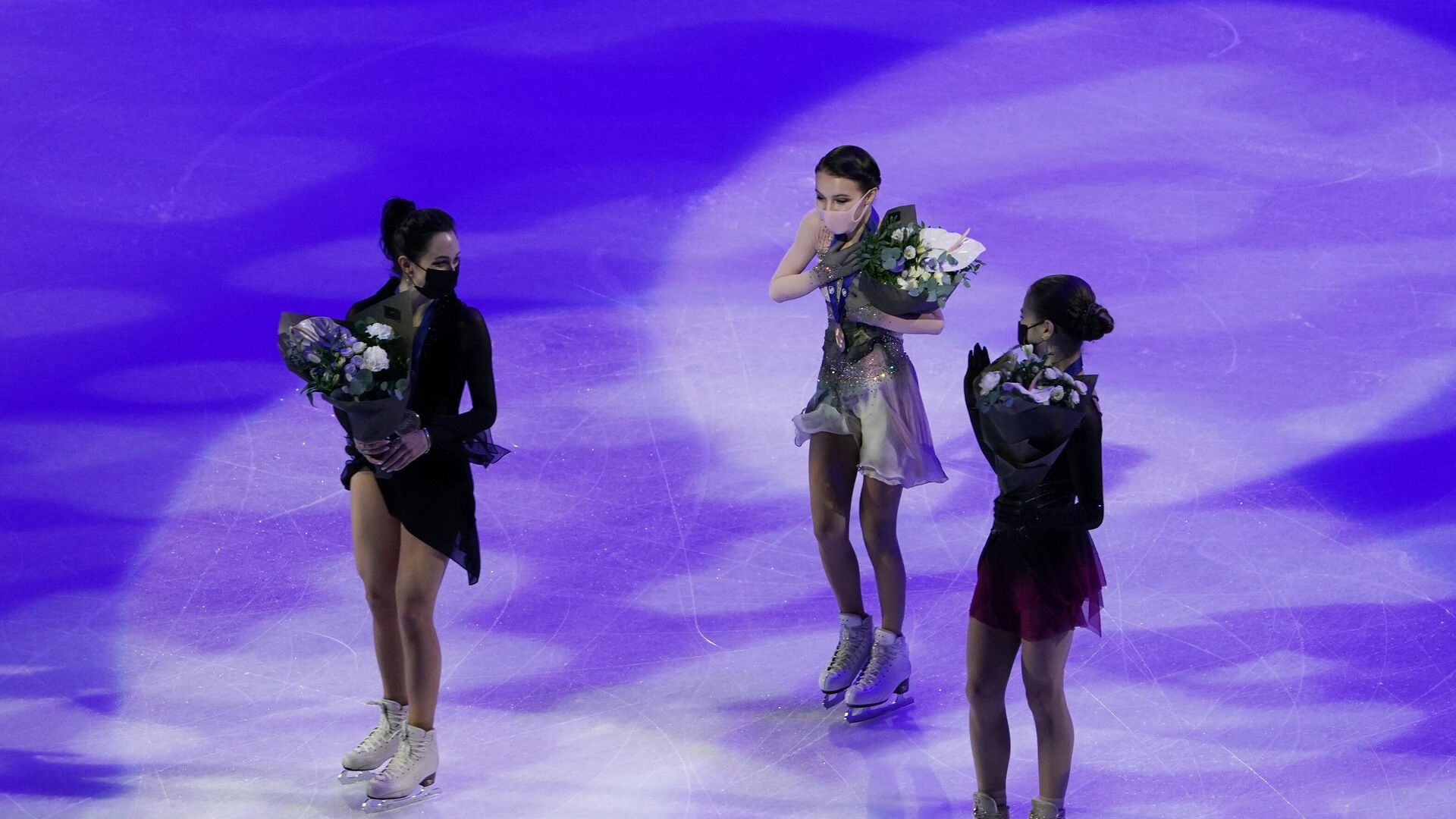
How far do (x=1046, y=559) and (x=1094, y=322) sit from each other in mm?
624

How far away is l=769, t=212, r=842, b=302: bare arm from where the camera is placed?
18.7ft

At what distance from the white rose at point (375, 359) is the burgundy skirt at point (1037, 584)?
5.60 feet

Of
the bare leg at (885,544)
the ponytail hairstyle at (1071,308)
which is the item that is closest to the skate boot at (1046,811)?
the bare leg at (885,544)

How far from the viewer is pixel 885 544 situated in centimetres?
571

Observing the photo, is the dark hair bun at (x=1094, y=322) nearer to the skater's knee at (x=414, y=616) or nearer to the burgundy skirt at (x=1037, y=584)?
the burgundy skirt at (x=1037, y=584)

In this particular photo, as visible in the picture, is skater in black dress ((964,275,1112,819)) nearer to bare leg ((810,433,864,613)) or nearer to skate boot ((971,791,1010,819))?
skate boot ((971,791,1010,819))

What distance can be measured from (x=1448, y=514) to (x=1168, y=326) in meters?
1.87

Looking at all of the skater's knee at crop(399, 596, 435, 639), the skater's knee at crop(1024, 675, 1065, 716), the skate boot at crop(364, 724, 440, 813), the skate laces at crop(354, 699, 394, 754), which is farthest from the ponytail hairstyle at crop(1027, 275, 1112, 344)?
the skate laces at crop(354, 699, 394, 754)

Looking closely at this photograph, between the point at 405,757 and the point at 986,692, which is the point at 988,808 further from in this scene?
the point at 405,757

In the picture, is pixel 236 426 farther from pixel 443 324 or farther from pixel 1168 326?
pixel 1168 326

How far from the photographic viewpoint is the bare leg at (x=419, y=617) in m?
5.07

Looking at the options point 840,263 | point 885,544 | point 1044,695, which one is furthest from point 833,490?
point 1044,695

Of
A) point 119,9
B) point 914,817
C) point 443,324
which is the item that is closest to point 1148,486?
point 914,817

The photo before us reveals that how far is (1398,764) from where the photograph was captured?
5238mm
